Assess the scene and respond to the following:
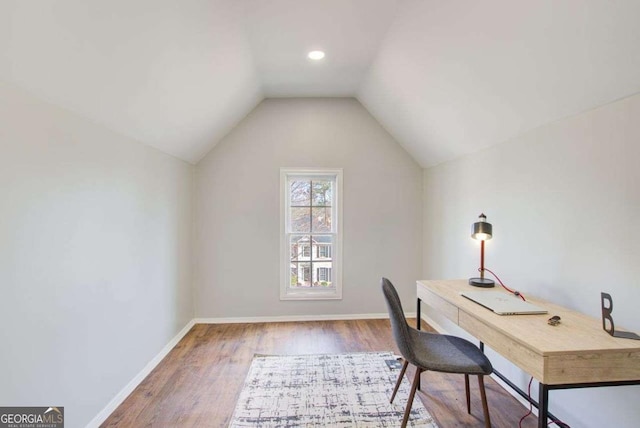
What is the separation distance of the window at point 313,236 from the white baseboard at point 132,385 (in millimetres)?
1425

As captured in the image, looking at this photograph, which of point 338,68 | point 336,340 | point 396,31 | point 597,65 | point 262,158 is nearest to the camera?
point 597,65

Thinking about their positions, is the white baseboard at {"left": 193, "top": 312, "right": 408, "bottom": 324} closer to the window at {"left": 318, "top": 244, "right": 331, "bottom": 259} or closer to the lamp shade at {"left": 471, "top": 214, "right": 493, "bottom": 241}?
the window at {"left": 318, "top": 244, "right": 331, "bottom": 259}

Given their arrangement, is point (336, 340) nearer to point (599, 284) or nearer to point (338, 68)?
point (599, 284)

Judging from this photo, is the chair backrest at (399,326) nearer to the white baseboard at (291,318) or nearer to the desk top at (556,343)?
the desk top at (556,343)

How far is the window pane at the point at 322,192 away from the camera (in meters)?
4.08

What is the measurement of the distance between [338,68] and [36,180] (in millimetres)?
2528

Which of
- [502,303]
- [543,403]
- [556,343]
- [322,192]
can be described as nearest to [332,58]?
[322,192]

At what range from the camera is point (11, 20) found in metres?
1.19

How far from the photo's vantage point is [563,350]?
1.24 meters

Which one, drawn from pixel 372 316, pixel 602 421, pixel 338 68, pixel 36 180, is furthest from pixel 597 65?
pixel 372 316

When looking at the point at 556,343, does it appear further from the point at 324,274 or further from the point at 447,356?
the point at 324,274

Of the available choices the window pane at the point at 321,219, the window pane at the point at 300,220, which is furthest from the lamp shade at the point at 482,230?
the window pane at the point at 300,220

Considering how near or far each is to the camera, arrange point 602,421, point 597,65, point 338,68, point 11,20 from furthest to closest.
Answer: point 338,68
point 602,421
point 597,65
point 11,20

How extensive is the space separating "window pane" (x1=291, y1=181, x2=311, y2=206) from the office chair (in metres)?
2.17
